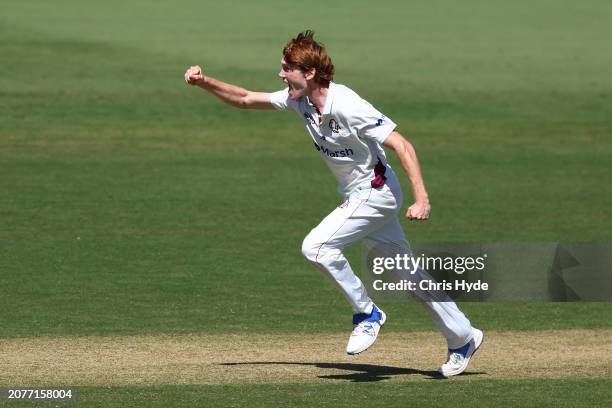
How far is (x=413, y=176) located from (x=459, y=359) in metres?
1.46

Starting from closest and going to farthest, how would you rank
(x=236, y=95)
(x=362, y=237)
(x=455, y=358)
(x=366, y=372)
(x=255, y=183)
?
(x=362, y=237) < (x=455, y=358) < (x=366, y=372) < (x=236, y=95) < (x=255, y=183)

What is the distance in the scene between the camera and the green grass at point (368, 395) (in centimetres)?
870

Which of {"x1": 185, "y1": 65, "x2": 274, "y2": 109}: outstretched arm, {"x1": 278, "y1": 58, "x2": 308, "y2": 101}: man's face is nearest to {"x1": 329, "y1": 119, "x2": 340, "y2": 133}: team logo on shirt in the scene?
{"x1": 278, "y1": 58, "x2": 308, "y2": 101}: man's face

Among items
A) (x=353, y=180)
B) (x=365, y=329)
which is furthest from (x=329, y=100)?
(x=365, y=329)

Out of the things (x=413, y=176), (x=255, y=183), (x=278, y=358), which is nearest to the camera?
(x=413, y=176)

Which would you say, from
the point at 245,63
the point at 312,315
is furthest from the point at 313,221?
the point at 245,63

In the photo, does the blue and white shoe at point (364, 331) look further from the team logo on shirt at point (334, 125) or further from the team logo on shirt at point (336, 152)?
the team logo on shirt at point (334, 125)

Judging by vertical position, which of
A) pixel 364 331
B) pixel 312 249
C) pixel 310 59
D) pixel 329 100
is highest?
pixel 310 59

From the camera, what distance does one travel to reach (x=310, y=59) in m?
9.29

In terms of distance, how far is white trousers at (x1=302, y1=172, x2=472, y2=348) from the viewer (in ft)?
30.9

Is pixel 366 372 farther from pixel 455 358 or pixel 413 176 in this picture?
pixel 413 176

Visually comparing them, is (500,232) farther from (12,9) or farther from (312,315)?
(12,9)

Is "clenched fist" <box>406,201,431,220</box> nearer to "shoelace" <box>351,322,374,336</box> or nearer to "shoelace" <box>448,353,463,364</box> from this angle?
"shoelace" <box>351,322,374,336</box>

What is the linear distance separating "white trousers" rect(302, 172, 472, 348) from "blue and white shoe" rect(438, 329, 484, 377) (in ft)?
0.22
